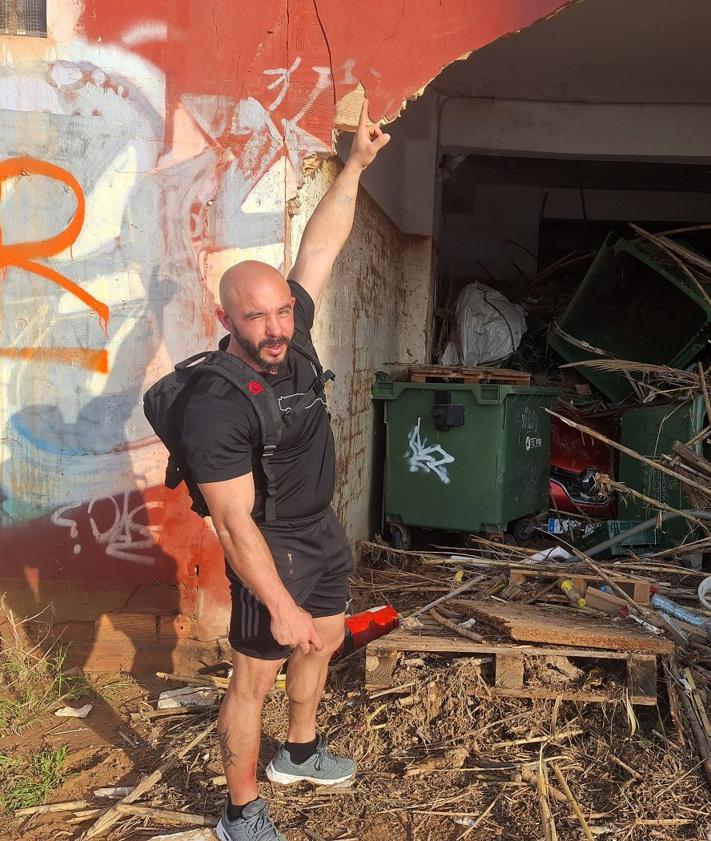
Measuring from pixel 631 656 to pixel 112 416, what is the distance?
2702 millimetres

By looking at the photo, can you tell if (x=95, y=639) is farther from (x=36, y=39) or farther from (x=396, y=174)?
(x=396, y=174)

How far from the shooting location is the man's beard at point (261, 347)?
2729mm

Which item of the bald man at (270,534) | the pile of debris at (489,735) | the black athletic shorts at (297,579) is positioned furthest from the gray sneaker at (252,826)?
the black athletic shorts at (297,579)

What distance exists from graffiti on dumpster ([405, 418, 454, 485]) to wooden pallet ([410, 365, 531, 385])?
0.39 metres

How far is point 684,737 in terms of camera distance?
3238 mm

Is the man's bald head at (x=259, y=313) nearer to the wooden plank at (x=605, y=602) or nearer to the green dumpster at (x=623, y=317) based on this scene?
the wooden plank at (x=605, y=602)

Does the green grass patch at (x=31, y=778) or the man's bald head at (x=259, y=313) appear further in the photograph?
the green grass patch at (x=31, y=778)

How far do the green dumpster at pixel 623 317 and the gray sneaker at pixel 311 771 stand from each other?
5287mm

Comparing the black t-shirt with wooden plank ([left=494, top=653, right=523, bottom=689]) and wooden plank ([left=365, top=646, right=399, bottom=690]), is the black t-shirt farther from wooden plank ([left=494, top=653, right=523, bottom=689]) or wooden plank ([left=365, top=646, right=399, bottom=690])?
wooden plank ([left=494, top=653, right=523, bottom=689])

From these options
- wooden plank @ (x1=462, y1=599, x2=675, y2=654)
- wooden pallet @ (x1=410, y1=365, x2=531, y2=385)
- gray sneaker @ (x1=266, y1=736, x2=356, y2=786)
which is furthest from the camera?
wooden pallet @ (x1=410, y1=365, x2=531, y2=385)

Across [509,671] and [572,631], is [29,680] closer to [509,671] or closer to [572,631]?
[509,671]

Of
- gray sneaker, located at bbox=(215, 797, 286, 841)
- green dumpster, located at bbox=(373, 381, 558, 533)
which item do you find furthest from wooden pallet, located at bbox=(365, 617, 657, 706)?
green dumpster, located at bbox=(373, 381, 558, 533)

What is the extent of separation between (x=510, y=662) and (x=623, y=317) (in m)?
5.67

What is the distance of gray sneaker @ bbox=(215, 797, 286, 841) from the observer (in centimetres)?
275
